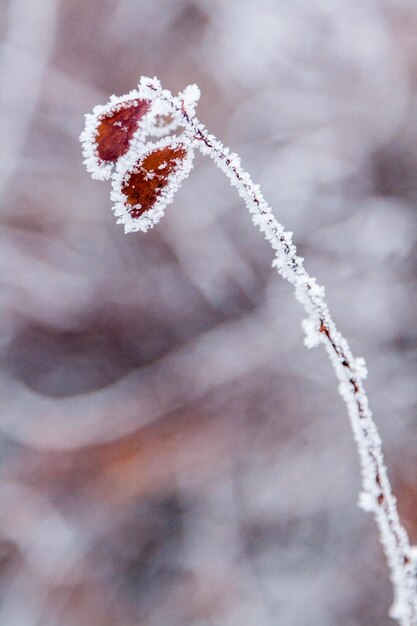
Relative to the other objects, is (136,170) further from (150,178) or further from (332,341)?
(332,341)

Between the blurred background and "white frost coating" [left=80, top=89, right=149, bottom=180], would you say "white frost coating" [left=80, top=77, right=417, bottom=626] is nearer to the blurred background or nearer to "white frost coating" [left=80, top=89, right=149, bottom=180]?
"white frost coating" [left=80, top=89, right=149, bottom=180]

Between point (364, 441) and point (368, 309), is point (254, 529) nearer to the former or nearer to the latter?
point (368, 309)

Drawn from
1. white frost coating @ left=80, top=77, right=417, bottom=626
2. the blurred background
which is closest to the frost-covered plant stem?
white frost coating @ left=80, top=77, right=417, bottom=626

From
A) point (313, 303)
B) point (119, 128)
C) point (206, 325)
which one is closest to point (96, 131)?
point (119, 128)

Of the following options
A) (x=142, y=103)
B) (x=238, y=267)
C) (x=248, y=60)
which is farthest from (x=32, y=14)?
(x=142, y=103)

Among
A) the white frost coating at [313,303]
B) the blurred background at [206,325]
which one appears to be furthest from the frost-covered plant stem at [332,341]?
the blurred background at [206,325]

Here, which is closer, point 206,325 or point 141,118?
point 141,118

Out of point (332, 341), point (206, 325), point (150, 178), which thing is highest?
point (206, 325)
